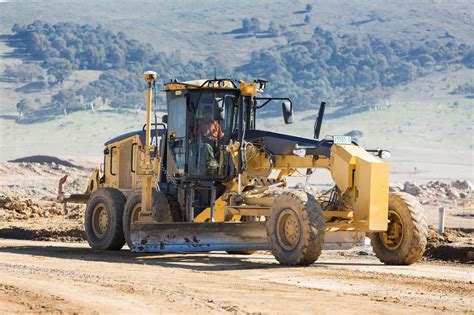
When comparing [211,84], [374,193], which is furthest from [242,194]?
[374,193]

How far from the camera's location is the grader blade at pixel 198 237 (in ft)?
64.3

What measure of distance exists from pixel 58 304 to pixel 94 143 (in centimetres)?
8411

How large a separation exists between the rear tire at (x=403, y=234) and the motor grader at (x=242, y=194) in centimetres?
2

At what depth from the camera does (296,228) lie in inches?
734

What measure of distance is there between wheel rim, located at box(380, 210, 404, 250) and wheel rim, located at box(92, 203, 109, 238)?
18.2 ft

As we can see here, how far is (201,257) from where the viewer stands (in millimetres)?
20953

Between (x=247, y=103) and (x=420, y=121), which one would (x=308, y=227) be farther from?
(x=420, y=121)

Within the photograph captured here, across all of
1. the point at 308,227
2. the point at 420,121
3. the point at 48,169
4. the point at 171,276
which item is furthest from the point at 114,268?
the point at 420,121

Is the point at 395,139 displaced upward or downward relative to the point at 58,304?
upward

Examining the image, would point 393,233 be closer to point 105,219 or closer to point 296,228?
point 296,228

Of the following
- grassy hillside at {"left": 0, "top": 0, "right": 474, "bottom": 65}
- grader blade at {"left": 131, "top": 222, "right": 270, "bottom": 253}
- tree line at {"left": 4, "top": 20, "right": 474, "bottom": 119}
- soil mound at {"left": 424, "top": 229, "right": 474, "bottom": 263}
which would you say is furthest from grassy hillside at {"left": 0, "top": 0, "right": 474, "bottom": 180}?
grader blade at {"left": 131, "top": 222, "right": 270, "bottom": 253}

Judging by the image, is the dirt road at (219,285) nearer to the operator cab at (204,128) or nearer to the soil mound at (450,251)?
the soil mound at (450,251)

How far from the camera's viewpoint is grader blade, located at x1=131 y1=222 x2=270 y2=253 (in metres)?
19.6

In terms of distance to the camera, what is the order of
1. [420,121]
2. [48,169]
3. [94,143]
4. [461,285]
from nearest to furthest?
[461,285], [48,169], [94,143], [420,121]
